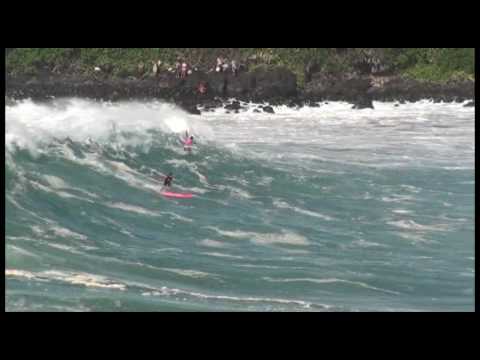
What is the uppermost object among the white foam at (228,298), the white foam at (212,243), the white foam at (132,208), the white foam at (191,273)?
the white foam at (132,208)

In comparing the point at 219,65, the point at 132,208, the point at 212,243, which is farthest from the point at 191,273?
the point at 219,65

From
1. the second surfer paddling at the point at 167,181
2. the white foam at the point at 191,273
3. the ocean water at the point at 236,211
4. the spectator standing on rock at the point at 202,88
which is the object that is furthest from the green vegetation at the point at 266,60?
the white foam at the point at 191,273

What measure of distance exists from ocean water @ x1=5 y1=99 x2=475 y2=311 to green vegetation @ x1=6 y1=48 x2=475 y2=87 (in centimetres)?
447

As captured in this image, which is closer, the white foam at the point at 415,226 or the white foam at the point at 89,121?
the white foam at the point at 415,226

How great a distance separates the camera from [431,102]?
1768 inches

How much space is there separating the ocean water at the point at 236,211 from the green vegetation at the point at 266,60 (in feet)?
14.7

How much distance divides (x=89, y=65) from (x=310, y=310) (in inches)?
934

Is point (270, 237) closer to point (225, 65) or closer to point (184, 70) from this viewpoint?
point (184, 70)

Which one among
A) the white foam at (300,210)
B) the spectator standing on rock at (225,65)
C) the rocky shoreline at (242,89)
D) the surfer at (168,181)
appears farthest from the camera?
the spectator standing on rock at (225,65)

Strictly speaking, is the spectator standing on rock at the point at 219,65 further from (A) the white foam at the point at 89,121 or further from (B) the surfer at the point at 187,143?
(B) the surfer at the point at 187,143

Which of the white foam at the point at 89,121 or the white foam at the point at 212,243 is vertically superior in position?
the white foam at the point at 89,121

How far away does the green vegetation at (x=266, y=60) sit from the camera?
44844 mm

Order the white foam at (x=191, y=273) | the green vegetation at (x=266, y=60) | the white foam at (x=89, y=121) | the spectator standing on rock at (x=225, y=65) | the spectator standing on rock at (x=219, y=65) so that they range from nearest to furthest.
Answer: the white foam at (x=191, y=273)
the white foam at (x=89, y=121)
the spectator standing on rock at (x=219, y=65)
the spectator standing on rock at (x=225, y=65)
the green vegetation at (x=266, y=60)
